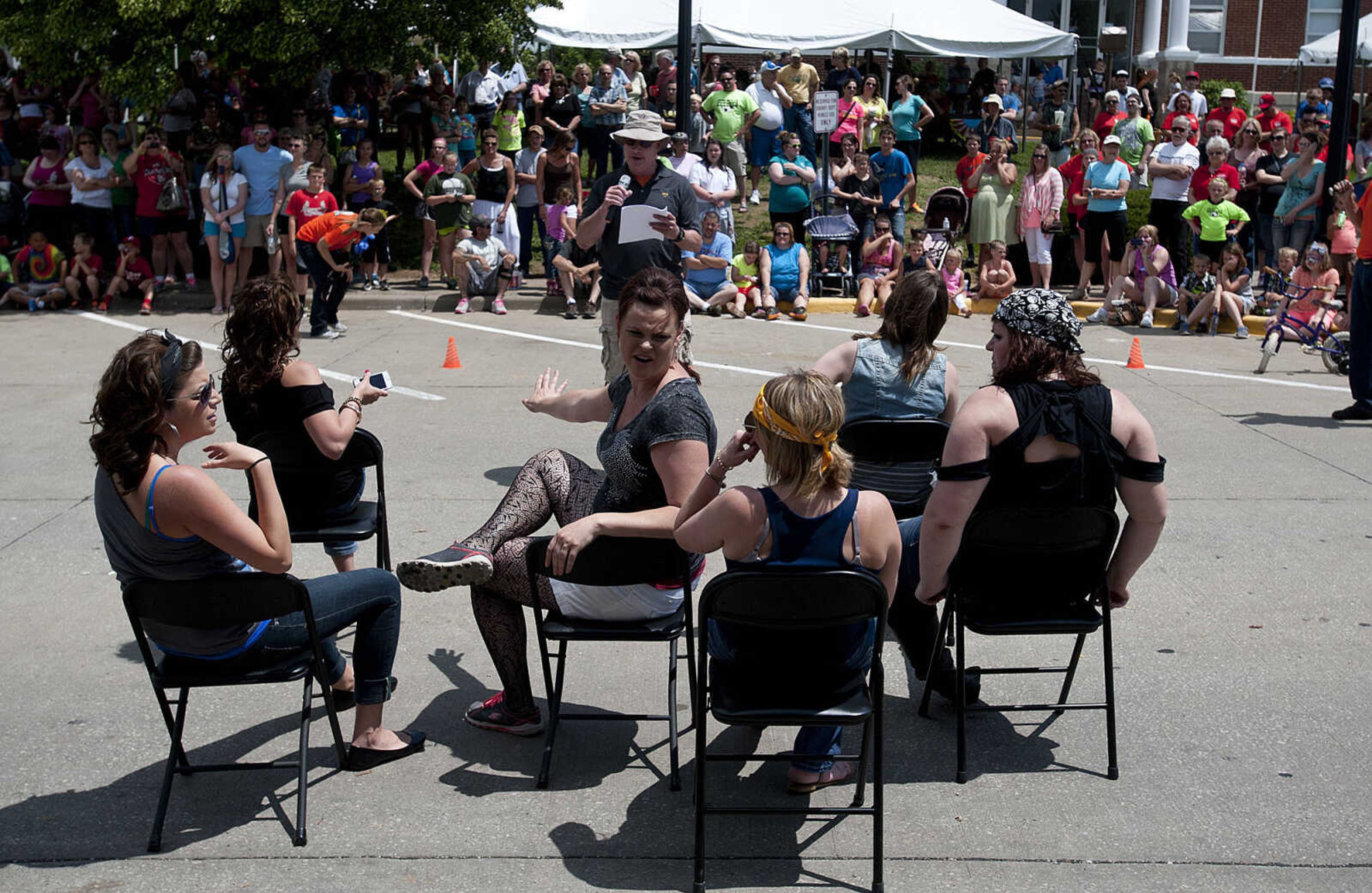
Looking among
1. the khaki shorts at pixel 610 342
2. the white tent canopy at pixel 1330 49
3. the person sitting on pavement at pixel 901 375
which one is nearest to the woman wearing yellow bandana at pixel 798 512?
the person sitting on pavement at pixel 901 375

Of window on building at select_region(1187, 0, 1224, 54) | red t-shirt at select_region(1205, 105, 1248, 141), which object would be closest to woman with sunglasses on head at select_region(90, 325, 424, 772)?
red t-shirt at select_region(1205, 105, 1248, 141)

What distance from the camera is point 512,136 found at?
17.8 meters

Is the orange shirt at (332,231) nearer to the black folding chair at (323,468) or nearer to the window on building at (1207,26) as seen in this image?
the black folding chair at (323,468)

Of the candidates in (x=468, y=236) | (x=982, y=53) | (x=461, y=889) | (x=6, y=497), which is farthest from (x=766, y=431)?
(x=982, y=53)

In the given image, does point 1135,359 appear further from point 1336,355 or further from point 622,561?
point 622,561

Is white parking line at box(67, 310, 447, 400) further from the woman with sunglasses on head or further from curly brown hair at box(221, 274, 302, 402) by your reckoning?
the woman with sunglasses on head

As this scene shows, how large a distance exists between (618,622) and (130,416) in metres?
1.58

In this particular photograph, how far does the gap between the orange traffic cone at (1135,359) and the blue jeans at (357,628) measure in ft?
24.9

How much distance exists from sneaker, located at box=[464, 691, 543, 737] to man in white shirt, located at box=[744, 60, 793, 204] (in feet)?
49.1

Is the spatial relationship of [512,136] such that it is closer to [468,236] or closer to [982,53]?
[468,236]

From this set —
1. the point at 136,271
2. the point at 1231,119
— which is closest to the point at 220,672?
the point at 136,271

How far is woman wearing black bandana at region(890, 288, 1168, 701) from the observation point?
423cm

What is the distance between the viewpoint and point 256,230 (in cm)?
1522

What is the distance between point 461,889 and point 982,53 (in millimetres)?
19252
